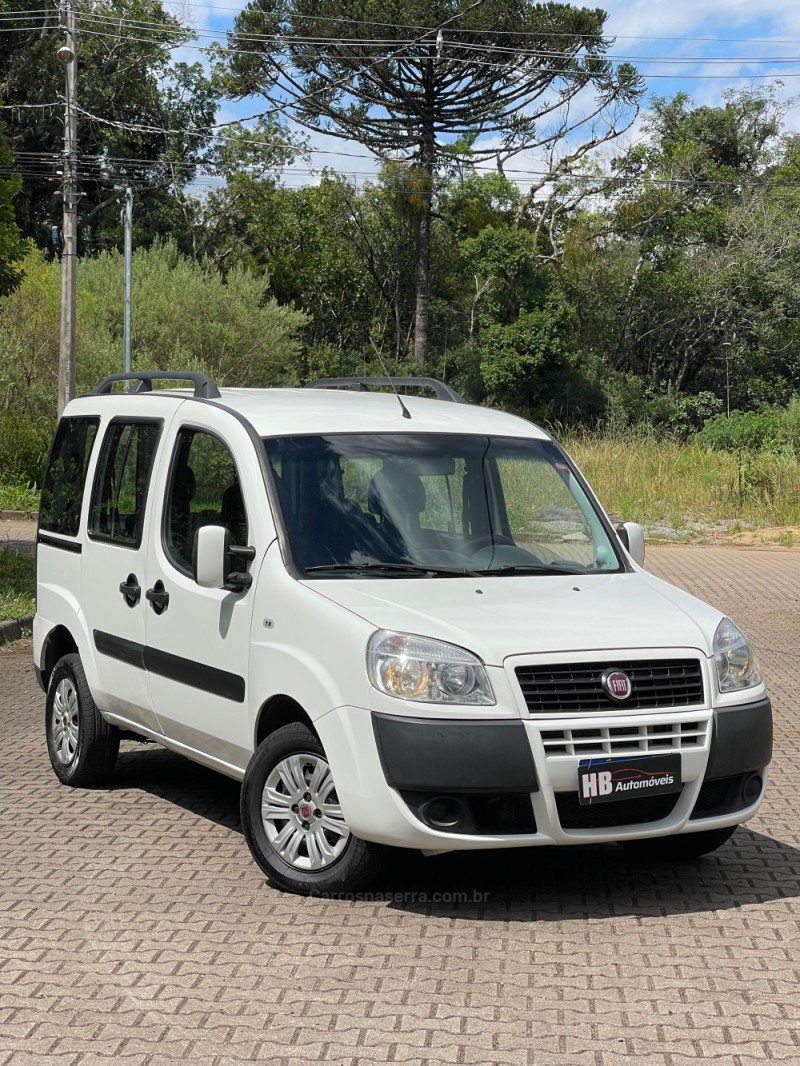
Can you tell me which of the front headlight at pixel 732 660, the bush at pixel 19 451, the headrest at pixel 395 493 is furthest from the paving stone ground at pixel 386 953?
the bush at pixel 19 451

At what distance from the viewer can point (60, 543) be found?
312 inches

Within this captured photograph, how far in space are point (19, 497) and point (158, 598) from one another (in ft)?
82.4

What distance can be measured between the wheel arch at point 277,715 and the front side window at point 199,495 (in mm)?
733

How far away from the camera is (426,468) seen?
652 centimetres

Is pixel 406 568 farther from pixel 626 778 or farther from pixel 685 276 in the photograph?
pixel 685 276

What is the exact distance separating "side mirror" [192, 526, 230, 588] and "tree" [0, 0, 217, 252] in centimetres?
5179

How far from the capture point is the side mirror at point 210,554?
5984 millimetres

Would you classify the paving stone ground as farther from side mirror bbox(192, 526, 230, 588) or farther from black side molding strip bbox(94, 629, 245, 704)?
side mirror bbox(192, 526, 230, 588)

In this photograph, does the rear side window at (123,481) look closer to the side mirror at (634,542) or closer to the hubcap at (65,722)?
the hubcap at (65,722)

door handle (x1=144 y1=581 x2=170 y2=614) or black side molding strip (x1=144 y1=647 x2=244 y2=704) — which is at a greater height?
door handle (x1=144 y1=581 x2=170 y2=614)

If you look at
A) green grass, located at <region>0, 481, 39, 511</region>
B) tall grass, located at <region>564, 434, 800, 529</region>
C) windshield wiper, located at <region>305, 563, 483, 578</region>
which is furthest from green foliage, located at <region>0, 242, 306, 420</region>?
windshield wiper, located at <region>305, 563, 483, 578</region>

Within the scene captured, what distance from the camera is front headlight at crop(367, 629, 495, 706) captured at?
530cm

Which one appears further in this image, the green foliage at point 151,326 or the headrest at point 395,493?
the green foliage at point 151,326

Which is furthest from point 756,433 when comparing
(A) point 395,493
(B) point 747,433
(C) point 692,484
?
(A) point 395,493
